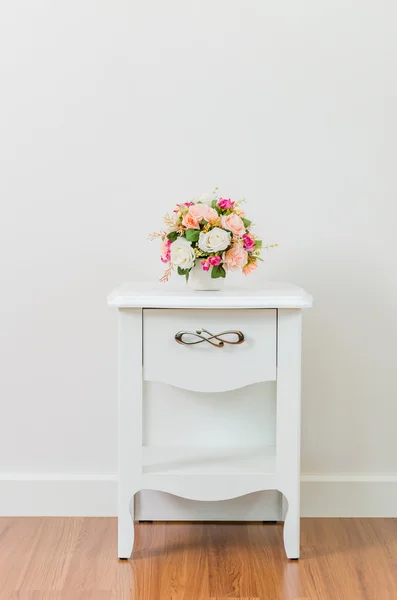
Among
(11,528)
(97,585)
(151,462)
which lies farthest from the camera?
(11,528)

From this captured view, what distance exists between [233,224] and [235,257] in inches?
3.8

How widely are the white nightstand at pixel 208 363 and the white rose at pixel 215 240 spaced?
14cm

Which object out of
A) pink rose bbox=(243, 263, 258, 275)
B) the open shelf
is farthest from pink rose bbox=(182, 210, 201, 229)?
the open shelf

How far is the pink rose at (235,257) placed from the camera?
2.13 m

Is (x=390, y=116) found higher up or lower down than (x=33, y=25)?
lower down

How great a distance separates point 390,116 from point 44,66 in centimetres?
120

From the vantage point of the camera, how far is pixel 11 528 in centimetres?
241

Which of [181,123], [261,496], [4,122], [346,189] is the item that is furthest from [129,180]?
[261,496]

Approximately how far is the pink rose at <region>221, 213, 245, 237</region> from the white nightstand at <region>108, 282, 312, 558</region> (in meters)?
0.18

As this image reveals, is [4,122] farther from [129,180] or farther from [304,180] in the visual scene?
[304,180]

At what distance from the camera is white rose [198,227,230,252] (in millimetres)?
2102

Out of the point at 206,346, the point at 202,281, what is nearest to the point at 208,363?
the point at 206,346

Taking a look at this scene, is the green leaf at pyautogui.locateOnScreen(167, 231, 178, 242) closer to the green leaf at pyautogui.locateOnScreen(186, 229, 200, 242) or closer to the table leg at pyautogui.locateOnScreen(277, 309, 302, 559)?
the green leaf at pyautogui.locateOnScreen(186, 229, 200, 242)

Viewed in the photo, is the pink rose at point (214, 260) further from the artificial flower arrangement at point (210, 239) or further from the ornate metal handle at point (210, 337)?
the ornate metal handle at point (210, 337)
